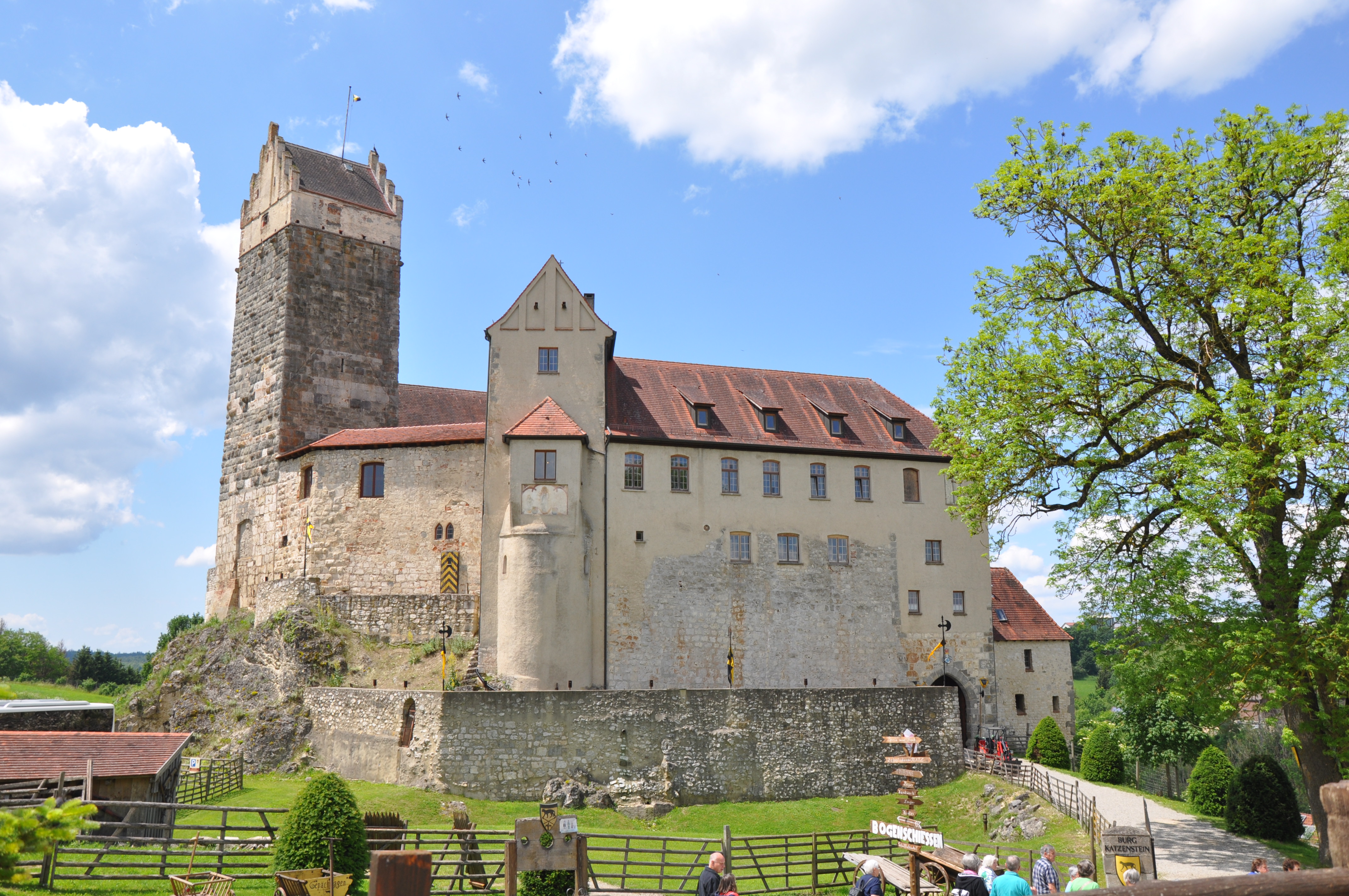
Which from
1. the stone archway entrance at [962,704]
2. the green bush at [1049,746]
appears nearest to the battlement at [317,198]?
the stone archway entrance at [962,704]

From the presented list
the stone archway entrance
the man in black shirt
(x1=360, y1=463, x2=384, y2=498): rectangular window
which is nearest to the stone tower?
(x1=360, y1=463, x2=384, y2=498): rectangular window

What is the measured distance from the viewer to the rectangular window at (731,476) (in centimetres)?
3778

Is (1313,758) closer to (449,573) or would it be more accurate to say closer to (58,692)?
(449,573)

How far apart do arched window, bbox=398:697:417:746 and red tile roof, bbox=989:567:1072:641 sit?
23362 mm

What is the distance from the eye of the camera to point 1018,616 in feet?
139

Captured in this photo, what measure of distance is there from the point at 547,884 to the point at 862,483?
24.5 m

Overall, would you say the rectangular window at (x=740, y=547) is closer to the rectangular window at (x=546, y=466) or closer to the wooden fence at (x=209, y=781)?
the rectangular window at (x=546, y=466)

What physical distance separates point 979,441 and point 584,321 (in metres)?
17.7

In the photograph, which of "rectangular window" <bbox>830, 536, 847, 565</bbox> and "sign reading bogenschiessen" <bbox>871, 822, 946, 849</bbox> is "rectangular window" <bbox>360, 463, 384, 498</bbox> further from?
"sign reading bogenschiessen" <bbox>871, 822, 946, 849</bbox>

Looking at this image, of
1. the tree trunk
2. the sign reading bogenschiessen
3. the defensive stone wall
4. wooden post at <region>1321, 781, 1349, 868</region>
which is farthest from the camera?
the defensive stone wall

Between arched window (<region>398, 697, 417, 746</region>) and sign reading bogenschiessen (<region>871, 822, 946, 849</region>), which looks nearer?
sign reading bogenschiessen (<region>871, 822, 946, 849</region>)

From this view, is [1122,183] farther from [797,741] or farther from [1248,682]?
[797,741]

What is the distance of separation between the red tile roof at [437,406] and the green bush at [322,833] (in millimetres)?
26539

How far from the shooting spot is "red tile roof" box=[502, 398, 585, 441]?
115 ft
